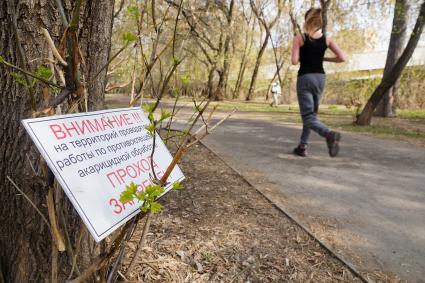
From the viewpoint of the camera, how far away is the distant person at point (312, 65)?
4.63 meters

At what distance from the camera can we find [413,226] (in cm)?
301

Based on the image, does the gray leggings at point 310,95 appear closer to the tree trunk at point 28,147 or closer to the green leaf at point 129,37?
the tree trunk at point 28,147

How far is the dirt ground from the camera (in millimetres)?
2143

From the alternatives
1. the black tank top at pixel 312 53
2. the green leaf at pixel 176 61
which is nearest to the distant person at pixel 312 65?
the black tank top at pixel 312 53

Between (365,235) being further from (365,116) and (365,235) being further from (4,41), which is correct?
(365,116)

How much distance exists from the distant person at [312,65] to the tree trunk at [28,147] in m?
3.44

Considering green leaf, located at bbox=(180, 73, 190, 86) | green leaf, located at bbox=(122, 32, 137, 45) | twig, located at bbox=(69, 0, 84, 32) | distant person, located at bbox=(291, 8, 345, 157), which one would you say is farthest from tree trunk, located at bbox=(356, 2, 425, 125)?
twig, located at bbox=(69, 0, 84, 32)

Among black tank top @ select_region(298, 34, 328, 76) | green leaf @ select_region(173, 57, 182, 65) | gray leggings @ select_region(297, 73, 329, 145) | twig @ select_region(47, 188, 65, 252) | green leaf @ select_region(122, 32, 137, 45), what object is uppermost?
black tank top @ select_region(298, 34, 328, 76)

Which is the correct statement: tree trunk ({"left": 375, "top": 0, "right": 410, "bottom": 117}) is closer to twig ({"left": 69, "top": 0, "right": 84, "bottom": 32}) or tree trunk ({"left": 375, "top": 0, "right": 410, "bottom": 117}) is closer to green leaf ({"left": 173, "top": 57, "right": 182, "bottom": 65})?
green leaf ({"left": 173, "top": 57, "right": 182, "bottom": 65})

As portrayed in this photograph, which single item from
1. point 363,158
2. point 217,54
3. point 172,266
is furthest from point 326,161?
point 217,54

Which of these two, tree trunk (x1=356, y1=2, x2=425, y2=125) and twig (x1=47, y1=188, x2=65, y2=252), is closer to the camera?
twig (x1=47, y1=188, x2=65, y2=252)

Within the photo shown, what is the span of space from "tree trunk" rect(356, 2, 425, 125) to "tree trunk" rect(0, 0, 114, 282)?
811 centimetres

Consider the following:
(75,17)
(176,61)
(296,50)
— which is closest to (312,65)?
(296,50)

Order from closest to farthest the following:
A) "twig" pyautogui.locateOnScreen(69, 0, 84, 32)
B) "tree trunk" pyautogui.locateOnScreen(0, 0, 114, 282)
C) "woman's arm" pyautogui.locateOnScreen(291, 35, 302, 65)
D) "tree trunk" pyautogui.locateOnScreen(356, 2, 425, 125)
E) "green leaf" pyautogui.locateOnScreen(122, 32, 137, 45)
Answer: "twig" pyautogui.locateOnScreen(69, 0, 84, 32), "green leaf" pyautogui.locateOnScreen(122, 32, 137, 45), "tree trunk" pyautogui.locateOnScreen(0, 0, 114, 282), "woman's arm" pyautogui.locateOnScreen(291, 35, 302, 65), "tree trunk" pyautogui.locateOnScreen(356, 2, 425, 125)
